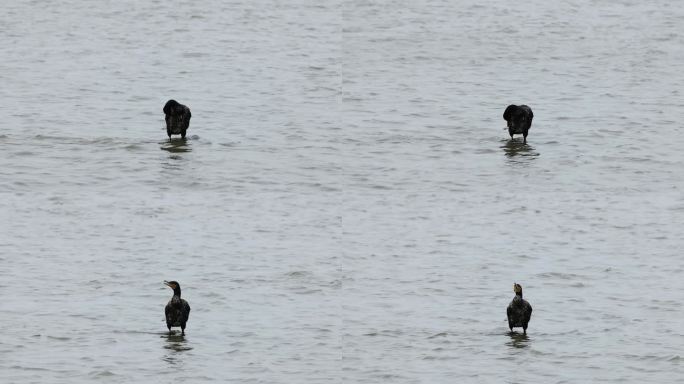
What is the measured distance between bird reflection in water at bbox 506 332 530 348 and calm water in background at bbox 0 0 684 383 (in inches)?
1.9

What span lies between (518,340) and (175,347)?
14.1 ft

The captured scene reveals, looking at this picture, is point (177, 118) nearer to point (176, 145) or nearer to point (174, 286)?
point (176, 145)

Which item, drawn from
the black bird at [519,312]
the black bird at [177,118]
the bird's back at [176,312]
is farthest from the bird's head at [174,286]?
the black bird at [177,118]

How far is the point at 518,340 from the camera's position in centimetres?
2128

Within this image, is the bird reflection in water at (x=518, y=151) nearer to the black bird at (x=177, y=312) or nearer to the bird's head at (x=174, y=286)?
the bird's head at (x=174, y=286)

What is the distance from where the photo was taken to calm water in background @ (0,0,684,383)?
68.7 feet

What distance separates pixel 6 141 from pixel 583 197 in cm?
1073

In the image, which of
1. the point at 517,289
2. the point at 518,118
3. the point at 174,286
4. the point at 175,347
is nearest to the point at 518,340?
the point at 517,289

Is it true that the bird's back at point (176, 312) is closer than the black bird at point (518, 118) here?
Yes

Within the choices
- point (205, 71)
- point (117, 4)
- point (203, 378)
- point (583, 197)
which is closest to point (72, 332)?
point (203, 378)

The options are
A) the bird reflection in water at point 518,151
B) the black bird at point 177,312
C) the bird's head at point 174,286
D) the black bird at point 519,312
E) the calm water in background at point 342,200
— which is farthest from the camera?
the bird reflection in water at point 518,151

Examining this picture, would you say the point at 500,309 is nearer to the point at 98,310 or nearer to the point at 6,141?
the point at 98,310

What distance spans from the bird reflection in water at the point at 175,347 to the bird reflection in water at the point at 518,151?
10.7 m

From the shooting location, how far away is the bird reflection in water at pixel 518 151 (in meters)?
30.5
